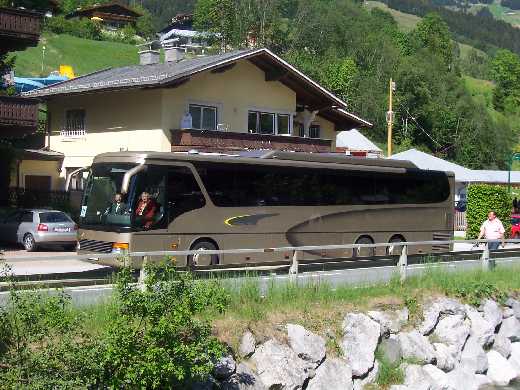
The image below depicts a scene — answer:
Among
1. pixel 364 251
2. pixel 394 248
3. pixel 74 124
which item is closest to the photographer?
pixel 364 251

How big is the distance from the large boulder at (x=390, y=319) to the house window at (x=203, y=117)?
19.2 meters

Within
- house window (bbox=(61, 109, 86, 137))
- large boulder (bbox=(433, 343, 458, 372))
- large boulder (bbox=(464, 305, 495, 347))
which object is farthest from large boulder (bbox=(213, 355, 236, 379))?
house window (bbox=(61, 109, 86, 137))

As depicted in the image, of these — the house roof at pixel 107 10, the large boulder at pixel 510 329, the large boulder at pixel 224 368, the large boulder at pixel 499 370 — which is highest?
the house roof at pixel 107 10

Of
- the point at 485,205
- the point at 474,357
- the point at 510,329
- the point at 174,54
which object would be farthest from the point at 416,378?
the point at 174,54

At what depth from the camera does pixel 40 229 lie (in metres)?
28.2

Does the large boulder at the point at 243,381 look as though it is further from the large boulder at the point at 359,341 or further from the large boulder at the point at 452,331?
the large boulder at the point at 452,331

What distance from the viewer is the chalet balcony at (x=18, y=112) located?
2780 cm

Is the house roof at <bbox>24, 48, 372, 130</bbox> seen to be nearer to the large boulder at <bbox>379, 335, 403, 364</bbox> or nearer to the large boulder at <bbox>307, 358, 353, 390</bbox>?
the large boulder at <bbox>379, 335, 403, 364</bbox>

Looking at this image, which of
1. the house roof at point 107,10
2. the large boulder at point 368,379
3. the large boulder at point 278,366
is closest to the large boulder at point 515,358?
the large boulder at point 368,379

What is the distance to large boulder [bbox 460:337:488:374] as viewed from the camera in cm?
1731

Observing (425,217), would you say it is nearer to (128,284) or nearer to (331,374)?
(331,374)

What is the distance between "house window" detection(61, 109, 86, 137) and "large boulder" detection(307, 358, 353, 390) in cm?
2511

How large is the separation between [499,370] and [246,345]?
24.3ft

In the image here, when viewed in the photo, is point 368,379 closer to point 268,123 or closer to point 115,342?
point 115,342
